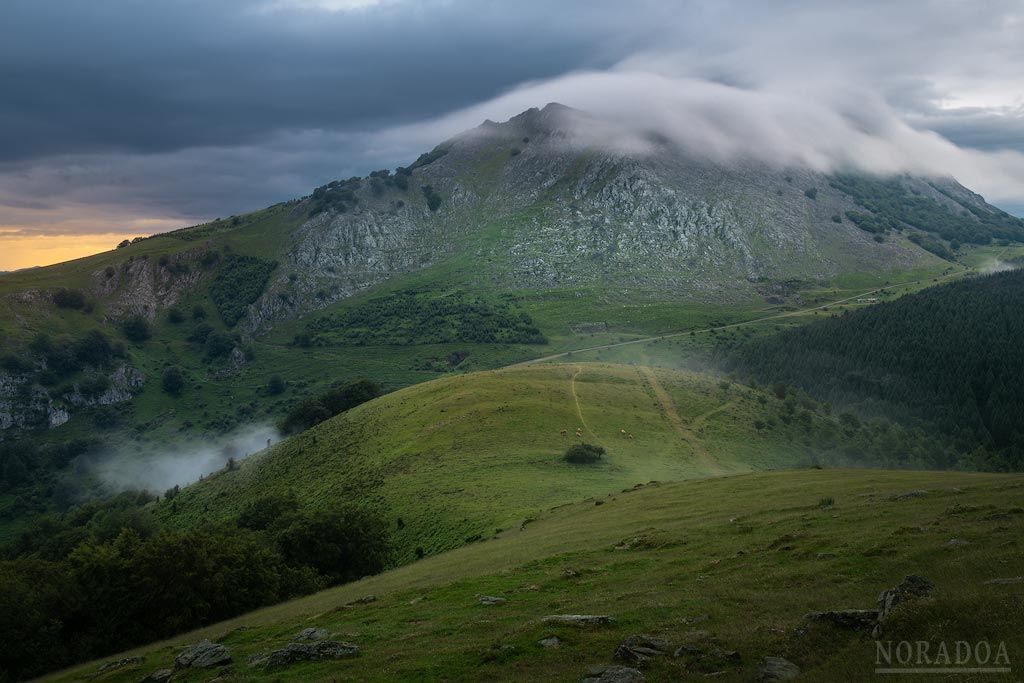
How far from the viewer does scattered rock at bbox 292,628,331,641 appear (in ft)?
98.5

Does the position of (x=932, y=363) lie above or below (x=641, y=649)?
below

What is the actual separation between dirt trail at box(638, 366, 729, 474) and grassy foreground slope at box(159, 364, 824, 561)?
0.19 metres

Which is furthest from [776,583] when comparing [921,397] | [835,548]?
[921,397]

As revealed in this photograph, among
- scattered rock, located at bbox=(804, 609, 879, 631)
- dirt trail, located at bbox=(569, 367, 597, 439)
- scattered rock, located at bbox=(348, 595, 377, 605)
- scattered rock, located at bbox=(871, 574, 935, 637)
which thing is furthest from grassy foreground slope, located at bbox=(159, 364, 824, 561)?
scattered rock, located at bbox=(871, 574, 935, 637)

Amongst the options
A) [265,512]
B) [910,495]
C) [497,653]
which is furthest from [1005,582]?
[265,512]

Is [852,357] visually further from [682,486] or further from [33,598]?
[33,598]

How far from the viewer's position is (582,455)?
85.9m

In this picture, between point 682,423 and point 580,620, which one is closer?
point 580,620

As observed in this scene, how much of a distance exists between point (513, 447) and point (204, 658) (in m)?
63.2

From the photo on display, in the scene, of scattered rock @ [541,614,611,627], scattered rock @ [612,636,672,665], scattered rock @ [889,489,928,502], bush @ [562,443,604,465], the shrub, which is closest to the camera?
scattered rock @ [612,636,672,665]

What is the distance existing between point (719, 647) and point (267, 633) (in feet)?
80.1

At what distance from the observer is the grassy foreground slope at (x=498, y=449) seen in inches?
2874

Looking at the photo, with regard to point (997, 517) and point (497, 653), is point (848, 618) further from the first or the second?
point (997, 517)

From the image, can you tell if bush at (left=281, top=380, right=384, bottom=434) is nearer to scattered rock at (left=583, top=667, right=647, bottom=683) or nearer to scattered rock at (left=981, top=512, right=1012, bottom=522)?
scattered rock at (left=981, top=512, right=1012, bottom=522)
